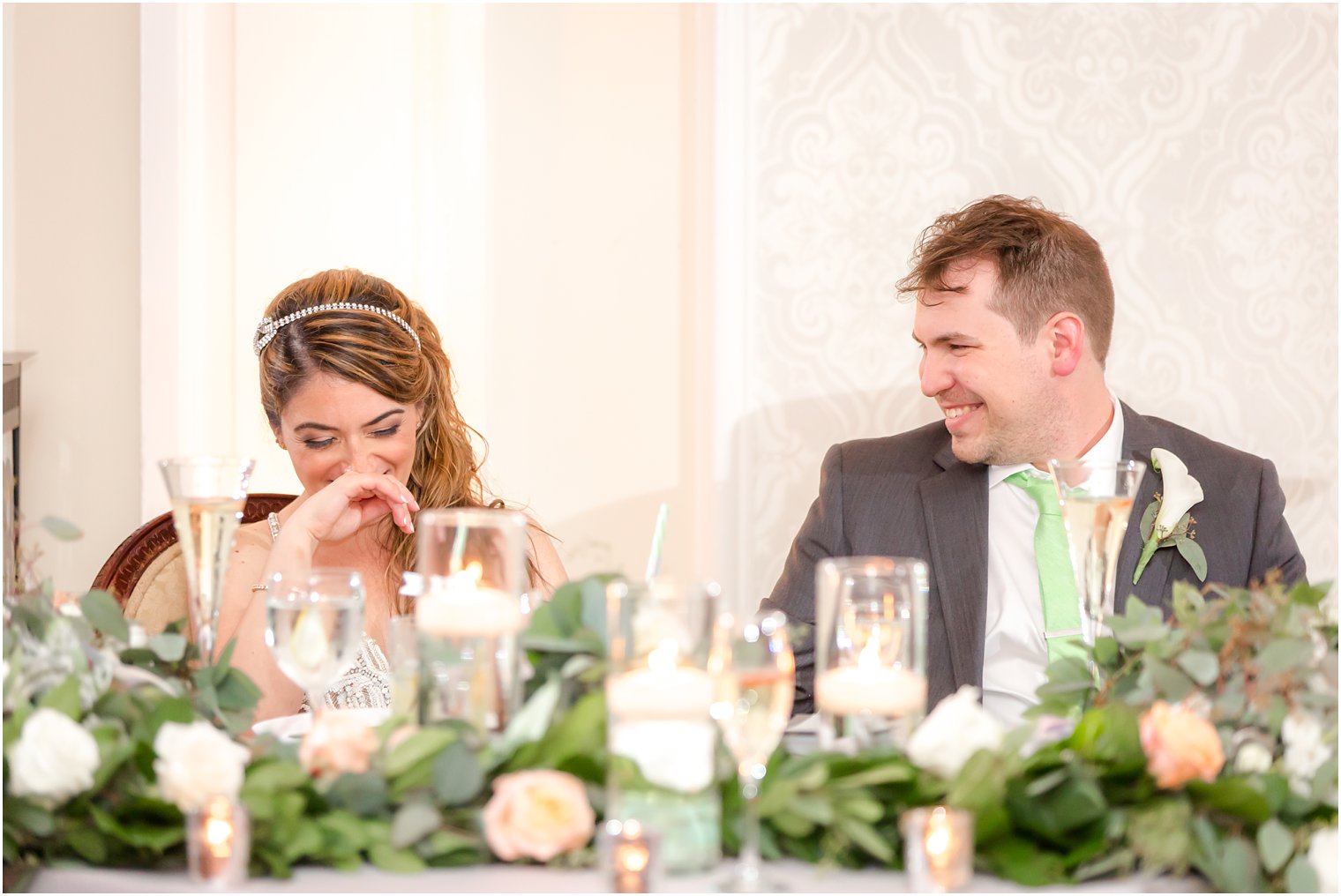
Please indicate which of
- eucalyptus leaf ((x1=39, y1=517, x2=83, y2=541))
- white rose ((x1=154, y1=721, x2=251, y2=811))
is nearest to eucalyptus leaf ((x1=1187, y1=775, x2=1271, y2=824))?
white rose ((x1=154, y1=721, x2=251, y2=811))

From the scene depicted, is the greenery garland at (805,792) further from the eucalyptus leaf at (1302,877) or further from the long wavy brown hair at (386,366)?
the long wavy brown hair at (386,366)

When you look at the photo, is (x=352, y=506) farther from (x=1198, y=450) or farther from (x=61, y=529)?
(x=1198, y=450)

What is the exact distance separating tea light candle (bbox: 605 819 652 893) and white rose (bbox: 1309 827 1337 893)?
1.91ft

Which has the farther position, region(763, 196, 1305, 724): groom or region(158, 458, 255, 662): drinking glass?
region(763, 196, 1305, 724): groom

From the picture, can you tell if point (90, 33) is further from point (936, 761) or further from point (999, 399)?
point (936, 761)

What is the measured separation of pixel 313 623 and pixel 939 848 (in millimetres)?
636

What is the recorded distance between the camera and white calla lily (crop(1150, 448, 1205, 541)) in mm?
2459

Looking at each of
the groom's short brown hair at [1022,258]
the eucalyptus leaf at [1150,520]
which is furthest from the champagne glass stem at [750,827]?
the groom's short brown hair at [1022,258]

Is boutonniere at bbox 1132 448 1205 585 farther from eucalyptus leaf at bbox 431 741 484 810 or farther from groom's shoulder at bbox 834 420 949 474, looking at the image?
eucalyptus leaf at bbox 431 741 484 810

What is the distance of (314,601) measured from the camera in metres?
1.40

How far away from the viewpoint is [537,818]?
1170mm

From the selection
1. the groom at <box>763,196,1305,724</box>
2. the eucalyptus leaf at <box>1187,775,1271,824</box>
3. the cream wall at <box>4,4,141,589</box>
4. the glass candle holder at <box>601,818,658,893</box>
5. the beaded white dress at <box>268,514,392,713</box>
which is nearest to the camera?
the glass candle holder at <box>601,818,658,893</box>

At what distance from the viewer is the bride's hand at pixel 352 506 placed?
7.57 feet

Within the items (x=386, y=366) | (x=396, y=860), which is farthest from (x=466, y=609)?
(x=386, y=366)
